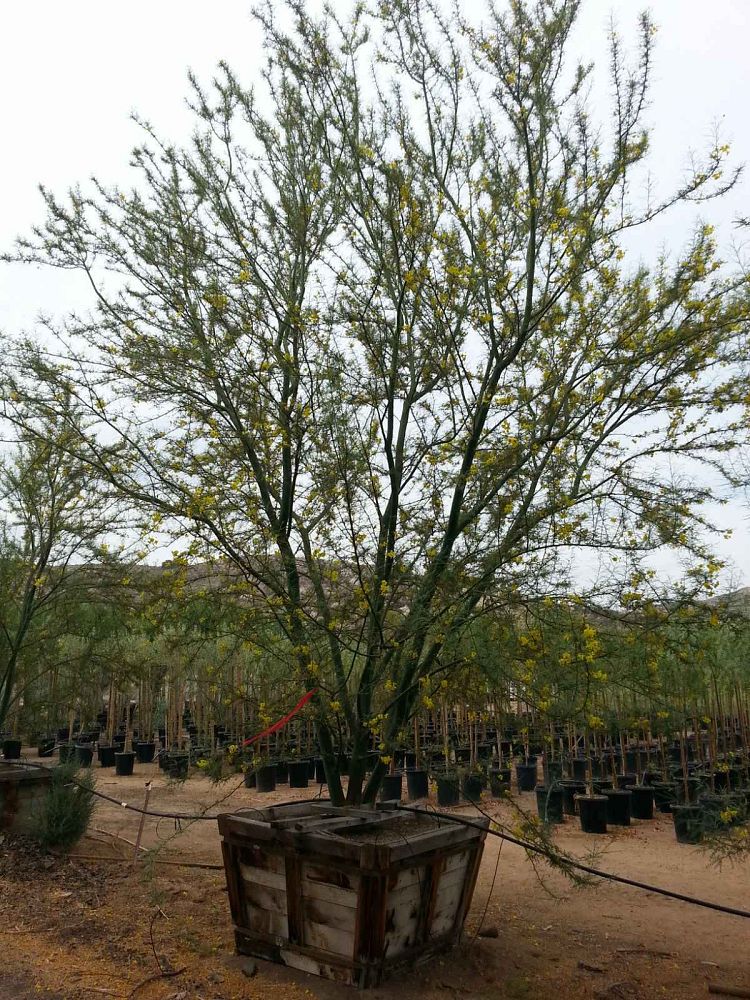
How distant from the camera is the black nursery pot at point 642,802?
9859 mm

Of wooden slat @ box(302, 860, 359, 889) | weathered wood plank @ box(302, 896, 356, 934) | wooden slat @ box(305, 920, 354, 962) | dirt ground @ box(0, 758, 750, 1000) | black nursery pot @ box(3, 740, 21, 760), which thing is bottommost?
dirt ground @ box(0, 758, 750, 1000)

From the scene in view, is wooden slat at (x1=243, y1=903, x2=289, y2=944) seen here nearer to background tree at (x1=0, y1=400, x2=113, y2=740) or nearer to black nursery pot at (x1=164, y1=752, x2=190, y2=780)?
background tree at (x1=0, y1=400, x2=113, y2=740)

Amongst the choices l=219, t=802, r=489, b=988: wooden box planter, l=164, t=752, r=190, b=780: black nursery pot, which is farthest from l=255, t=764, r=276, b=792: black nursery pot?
l=219, t=802, r=489, b=988: wooden box planter

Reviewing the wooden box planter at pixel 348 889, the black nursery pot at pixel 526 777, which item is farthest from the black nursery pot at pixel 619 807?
the wooden box planter at pixel 348 889

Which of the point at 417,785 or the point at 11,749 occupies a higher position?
the point at 11,749

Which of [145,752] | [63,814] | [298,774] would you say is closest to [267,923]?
[63,814]

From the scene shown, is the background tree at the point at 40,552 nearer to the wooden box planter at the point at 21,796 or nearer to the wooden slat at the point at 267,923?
the wooden box planter at the point at 21,796

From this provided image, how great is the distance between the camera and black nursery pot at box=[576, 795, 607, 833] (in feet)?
28.7

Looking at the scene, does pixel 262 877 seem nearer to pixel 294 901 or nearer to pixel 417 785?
pixel 294 901

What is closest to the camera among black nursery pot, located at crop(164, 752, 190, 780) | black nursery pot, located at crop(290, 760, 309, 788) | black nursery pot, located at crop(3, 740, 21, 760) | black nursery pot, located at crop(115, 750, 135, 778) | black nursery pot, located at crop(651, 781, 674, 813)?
black nursery pot, located at crop(651, 781, 674, 813)

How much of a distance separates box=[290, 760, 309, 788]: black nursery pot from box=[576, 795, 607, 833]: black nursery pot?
15.4 ft

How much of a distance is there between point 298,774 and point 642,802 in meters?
5.09

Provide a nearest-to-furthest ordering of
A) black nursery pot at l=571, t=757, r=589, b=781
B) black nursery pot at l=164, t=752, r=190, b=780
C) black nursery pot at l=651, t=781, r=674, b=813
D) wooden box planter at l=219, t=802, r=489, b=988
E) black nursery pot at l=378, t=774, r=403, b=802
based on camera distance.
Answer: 1. wooden box planter at l=219, t=802, r=489, b=988
2. black nursery pot at l=651, t=781, r=674, b=813
3. black nursery pot at l=378, t=774, r=403, b=802
4. black nursery pot at l=164, t=752, r=190, b=780
5. black nursery pot at l=571, t=757, r=589, b=781

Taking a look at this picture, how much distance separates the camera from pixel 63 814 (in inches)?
272
